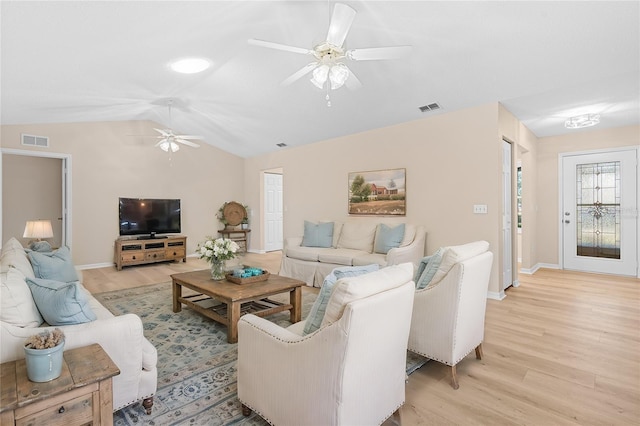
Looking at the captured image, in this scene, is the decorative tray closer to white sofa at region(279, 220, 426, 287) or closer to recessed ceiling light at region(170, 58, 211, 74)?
white sofa at region(279, 220, 426, 287)

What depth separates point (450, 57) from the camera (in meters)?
3.27

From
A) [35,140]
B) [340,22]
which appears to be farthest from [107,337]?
[35,140]

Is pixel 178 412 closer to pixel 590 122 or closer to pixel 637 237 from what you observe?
pixel 590 122

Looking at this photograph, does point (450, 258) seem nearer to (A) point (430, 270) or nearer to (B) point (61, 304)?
(A) point (430, 270)

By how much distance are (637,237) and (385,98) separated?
15.3 feet

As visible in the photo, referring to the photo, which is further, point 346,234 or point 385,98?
point 346,234

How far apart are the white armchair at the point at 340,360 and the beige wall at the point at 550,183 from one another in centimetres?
566

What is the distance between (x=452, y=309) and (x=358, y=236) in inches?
120

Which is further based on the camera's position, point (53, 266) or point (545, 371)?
point (53, 266)

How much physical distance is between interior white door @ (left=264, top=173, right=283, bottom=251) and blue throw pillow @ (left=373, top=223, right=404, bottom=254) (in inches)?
159

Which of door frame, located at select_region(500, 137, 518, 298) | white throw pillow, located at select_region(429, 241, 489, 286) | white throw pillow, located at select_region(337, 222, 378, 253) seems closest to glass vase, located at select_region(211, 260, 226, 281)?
white throw pillow, located at select_region(429, 241, 489, 286)

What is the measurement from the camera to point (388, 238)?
4.70 m

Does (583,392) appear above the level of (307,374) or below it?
below

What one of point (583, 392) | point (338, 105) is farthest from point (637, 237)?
point (338, 105)
